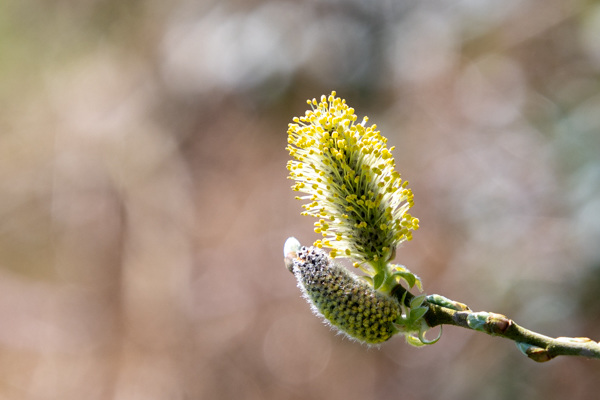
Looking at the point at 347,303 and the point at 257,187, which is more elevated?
the point at 257,187

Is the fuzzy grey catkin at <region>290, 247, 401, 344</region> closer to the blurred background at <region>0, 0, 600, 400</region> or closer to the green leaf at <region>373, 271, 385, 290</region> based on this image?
the green leaf at <region>373, 271, 385, 290</region>

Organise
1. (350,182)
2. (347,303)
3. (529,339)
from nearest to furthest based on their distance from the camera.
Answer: (529,339) → (347,303) → (350,182)

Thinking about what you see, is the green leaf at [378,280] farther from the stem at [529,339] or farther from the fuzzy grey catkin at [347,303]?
the stem at [529,339]

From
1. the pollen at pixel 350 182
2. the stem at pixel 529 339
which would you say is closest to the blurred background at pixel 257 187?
the pollen at pixel 350 182

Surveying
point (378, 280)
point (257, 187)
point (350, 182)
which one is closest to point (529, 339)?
point (378, 280)

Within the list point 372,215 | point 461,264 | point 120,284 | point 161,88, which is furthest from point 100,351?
point 372,215

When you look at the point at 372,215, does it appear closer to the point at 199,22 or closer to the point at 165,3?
the point at 199,22

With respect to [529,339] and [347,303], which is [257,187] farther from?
[529,339]
